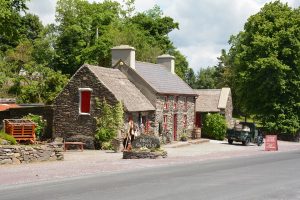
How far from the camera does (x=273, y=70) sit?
58531 millimetres

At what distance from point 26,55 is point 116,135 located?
117 ft

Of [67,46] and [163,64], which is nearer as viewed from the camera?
[163,64]

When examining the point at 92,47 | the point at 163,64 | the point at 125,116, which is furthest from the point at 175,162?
the point at 92,47

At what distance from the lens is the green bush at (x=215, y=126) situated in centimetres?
5472

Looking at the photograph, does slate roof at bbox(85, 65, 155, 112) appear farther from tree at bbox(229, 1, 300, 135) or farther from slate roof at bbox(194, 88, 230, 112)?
tree at bbox(229, 1, 300, 135)

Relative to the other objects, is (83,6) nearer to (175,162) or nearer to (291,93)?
(291,93)

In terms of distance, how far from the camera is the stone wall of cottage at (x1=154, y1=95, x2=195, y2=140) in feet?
147

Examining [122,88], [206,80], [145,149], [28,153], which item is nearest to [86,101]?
[122,88]

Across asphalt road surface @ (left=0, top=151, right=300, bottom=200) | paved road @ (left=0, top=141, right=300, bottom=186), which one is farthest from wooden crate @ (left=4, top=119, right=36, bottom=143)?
asphalt road surface @ (left=0, top=151, right=300, bottom=200)

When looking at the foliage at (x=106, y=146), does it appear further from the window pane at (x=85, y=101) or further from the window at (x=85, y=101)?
the window pane at (x=85, y=101)

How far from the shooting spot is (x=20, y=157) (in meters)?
26.2

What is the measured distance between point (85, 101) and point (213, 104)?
21.0 metres

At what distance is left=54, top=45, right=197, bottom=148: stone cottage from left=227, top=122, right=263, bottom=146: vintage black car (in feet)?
13.9

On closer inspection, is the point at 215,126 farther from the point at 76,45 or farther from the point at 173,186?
the point at 173,186
